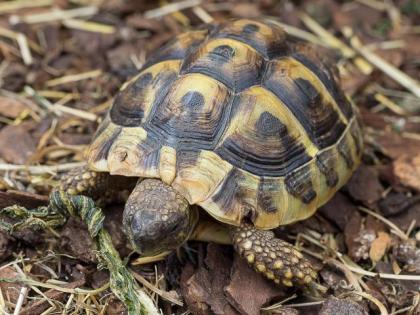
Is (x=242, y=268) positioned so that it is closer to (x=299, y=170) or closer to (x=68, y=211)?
(x=299, y=170)

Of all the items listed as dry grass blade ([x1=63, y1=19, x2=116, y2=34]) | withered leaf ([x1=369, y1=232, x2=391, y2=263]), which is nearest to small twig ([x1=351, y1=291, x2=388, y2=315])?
withered leaf ([x1=369, y1=232, x2=391, y2=263])

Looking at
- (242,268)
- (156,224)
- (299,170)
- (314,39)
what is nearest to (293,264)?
(242,268)

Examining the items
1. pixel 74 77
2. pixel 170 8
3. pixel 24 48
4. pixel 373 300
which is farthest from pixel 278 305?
pixel 170 8

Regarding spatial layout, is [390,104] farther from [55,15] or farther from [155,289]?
[55,15]

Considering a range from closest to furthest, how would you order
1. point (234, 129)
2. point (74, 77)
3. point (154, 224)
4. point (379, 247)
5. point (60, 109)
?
point (154, 224) → point (234, 129) → point (379, 247) → point (60, 109) → point (74, 77)

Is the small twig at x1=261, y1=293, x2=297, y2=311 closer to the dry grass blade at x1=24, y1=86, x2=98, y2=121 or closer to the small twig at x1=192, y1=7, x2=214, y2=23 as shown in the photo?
the dry grass blade at x1=24, y1=86, x2=98, y2=121
